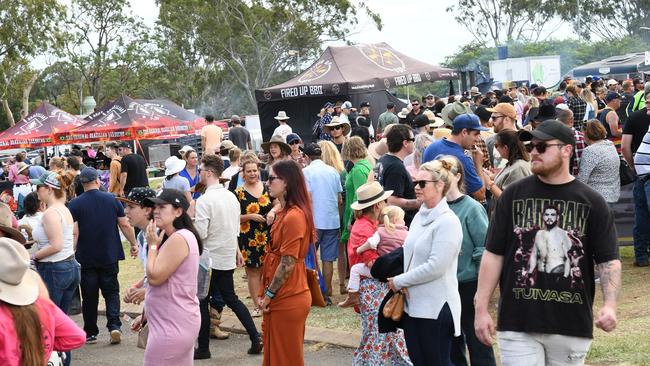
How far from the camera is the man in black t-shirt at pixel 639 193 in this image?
10.7 metres

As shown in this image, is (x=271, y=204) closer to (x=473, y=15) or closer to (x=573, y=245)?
(x=573, y=245)

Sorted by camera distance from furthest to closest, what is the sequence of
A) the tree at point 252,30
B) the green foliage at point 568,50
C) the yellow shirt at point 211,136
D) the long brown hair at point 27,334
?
the green foliage at point 568,50 → the tree at point 252,30 → the yellow shirt at point 211,136 → the long brown hair at point 27,334

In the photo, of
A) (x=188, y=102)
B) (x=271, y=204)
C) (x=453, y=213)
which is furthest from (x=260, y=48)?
(x=453, y=213)

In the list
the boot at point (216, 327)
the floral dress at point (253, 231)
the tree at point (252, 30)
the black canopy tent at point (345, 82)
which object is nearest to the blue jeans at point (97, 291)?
the boot at point (216, 327)

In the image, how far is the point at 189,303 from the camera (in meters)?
6.47

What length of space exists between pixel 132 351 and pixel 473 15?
73.5 m

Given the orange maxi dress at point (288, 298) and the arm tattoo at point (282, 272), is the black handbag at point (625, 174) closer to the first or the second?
the orange maxi dress at point (288, 298)

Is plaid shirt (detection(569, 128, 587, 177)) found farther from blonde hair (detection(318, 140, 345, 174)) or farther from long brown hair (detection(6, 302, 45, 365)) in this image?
long brown hair (detection(6, 302, 45, 365))

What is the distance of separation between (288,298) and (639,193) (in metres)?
5.25

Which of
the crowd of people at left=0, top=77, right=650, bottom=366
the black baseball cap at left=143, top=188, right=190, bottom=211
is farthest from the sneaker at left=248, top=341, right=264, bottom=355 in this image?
the black baseball cap at left=143, top=188, right=190, bottom=211

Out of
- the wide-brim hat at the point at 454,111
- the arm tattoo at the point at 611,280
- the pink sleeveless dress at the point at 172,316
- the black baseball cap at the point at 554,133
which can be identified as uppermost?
the black baseball cap at the point at 554,133

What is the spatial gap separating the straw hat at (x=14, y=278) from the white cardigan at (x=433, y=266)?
2.43 meters

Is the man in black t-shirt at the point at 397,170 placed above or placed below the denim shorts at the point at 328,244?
Answer: above

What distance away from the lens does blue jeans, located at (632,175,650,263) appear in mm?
10656
